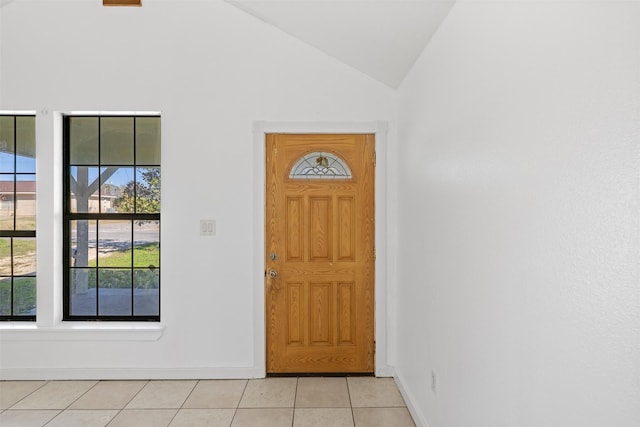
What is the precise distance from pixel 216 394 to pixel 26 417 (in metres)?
1.21

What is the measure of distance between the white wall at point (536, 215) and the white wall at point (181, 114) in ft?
4.79

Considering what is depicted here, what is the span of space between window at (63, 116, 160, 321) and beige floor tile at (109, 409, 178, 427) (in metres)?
0.81

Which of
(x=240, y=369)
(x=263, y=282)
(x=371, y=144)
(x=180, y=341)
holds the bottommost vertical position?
(x=240, y=369)

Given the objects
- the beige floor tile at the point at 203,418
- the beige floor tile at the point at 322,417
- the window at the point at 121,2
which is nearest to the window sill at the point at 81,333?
the beige floor tile at the point at 203,418

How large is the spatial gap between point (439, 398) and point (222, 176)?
2201 mm

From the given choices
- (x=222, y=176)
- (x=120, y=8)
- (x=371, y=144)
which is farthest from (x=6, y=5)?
(x=371, y=144)

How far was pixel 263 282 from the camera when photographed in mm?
3236

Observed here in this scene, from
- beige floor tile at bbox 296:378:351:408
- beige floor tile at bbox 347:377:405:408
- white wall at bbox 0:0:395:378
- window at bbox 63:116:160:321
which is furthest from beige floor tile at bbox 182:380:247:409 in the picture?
beige floor tile at bbox 347:377:405:408

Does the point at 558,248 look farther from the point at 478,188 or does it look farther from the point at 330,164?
the point at 330,164

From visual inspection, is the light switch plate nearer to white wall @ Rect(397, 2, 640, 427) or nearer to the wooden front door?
the wooden front door

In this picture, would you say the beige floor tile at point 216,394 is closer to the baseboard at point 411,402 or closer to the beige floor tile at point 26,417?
the beige floor tile at point 26,417

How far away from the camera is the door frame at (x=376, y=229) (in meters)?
3.21

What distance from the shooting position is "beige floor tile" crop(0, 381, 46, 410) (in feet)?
9.26

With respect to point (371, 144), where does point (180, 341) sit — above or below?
below
